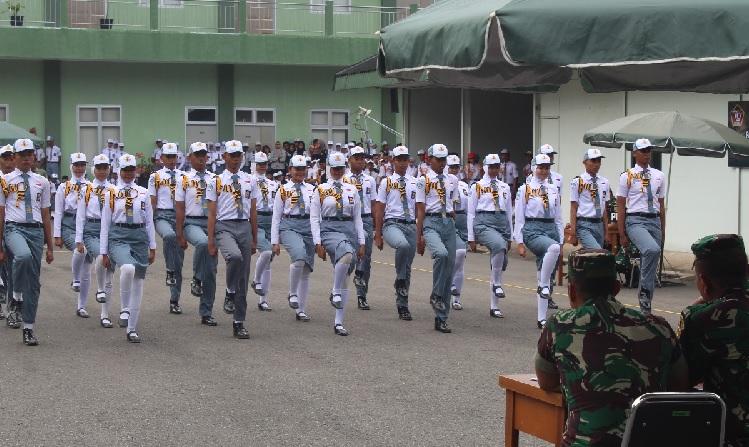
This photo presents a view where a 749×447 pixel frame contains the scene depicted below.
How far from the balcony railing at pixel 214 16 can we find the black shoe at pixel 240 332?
29.3 m

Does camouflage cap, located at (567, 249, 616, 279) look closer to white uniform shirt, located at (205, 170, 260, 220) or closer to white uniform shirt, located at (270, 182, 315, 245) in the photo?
white uniform shirt, located at (205, 170, 260, 220)

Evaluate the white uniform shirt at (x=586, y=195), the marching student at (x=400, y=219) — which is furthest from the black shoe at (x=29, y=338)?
the white uniform shirt at (x=586, y=195)

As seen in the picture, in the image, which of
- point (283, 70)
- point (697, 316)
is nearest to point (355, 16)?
point (283, 70)

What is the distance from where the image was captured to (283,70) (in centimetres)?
4703

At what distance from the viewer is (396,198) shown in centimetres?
1628

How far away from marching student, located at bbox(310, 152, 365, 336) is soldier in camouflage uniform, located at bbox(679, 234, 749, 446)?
9051 millimetres

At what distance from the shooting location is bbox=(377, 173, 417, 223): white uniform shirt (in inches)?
640

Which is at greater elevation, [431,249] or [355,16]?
[355,16]

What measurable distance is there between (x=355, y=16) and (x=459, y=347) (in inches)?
1369

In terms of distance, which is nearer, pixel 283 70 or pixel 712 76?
pixel 712 76

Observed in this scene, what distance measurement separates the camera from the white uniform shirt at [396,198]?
16.3m

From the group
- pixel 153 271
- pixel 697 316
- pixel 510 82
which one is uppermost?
pixel 510 82

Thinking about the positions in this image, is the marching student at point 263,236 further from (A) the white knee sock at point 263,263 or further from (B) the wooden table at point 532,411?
(B) the wooden table at point 532,411

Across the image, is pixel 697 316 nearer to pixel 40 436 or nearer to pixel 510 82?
pixel 510 82
